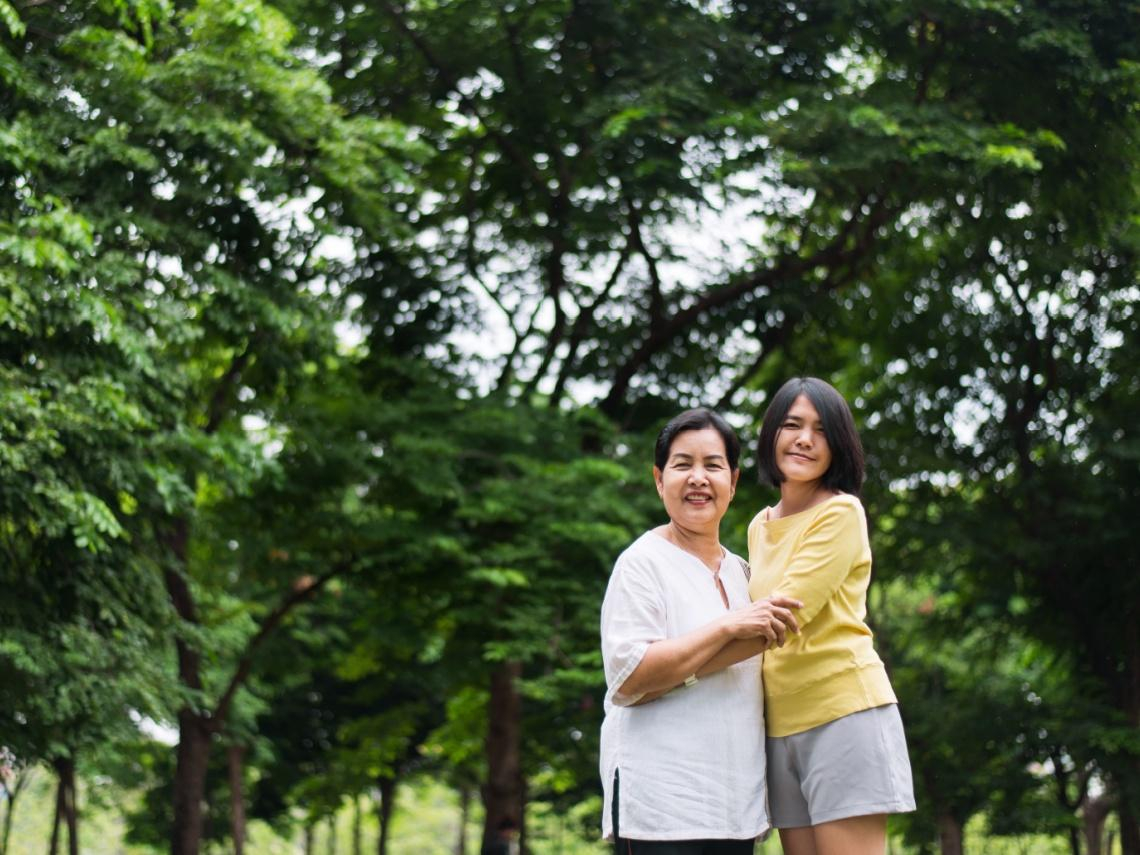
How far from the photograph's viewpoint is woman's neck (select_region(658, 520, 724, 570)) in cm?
318

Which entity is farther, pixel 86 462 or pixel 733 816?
pixel 86 462

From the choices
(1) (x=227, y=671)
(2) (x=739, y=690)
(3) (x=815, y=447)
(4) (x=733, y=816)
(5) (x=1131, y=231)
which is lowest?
(4) (x=733, y=816)

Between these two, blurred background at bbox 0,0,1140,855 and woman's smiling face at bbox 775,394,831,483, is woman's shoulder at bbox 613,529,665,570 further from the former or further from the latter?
blurred background at bbox 0,0,1140,855

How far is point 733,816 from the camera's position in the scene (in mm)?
2938

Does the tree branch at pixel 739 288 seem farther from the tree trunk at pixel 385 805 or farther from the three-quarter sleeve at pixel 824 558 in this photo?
the three-quarter sleeve at pixel 824 558

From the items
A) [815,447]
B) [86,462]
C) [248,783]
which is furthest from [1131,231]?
[248,783]

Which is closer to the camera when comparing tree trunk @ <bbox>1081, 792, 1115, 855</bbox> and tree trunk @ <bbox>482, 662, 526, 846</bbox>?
tree trunk @ <bbox>482, 662, 526, 846</bbox>

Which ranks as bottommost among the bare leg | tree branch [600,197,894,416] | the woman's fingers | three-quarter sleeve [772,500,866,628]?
the bare leg

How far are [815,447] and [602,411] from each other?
11.7m

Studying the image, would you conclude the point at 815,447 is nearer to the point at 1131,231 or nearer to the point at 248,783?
the point at 1131,231

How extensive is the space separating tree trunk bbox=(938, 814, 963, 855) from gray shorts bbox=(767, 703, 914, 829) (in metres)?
13.4

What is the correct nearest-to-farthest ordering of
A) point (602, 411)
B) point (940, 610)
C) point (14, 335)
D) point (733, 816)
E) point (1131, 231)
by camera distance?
point (733, 816) → point (14, 335) → point (1131, 231) → point (602, 411) → point (940, 610)

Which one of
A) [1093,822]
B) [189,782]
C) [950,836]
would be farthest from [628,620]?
[1093,822]

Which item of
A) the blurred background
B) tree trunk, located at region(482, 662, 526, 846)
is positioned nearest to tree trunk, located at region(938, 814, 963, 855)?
the blurred background
